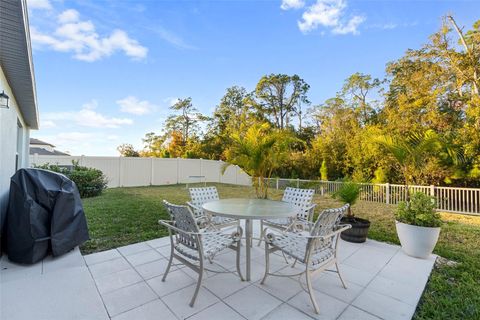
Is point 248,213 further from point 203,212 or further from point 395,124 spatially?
point 395,124

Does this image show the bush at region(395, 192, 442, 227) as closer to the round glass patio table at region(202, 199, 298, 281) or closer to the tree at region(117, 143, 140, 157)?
the round glass patio table at region(202, 199, 298, 281)

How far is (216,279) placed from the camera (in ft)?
7.82

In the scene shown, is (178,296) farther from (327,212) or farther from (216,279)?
(327,212)

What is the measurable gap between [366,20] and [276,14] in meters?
2.51

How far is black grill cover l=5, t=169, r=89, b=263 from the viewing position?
8.50 ft

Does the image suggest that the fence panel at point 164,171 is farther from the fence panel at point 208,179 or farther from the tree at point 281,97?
the tree at point 281,97

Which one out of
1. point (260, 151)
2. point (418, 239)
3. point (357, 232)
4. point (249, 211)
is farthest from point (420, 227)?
point (260, 151)

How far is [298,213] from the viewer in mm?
3105

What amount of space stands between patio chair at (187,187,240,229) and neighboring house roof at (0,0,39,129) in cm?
261

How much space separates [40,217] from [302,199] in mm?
3577

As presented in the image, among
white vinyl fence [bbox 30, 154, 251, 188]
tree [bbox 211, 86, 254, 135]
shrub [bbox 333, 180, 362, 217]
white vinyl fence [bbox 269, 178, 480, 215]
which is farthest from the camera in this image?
tree [bbox 211, 86, 254, 135]

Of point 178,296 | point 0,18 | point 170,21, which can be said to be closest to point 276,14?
point 170,21

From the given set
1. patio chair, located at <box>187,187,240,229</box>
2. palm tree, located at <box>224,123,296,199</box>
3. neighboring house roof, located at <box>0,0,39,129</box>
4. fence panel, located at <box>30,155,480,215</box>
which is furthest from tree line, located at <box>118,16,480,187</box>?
neighboring house roof, located at <box>0,0,39,129</box>

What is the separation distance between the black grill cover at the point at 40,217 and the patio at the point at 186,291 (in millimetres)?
182
